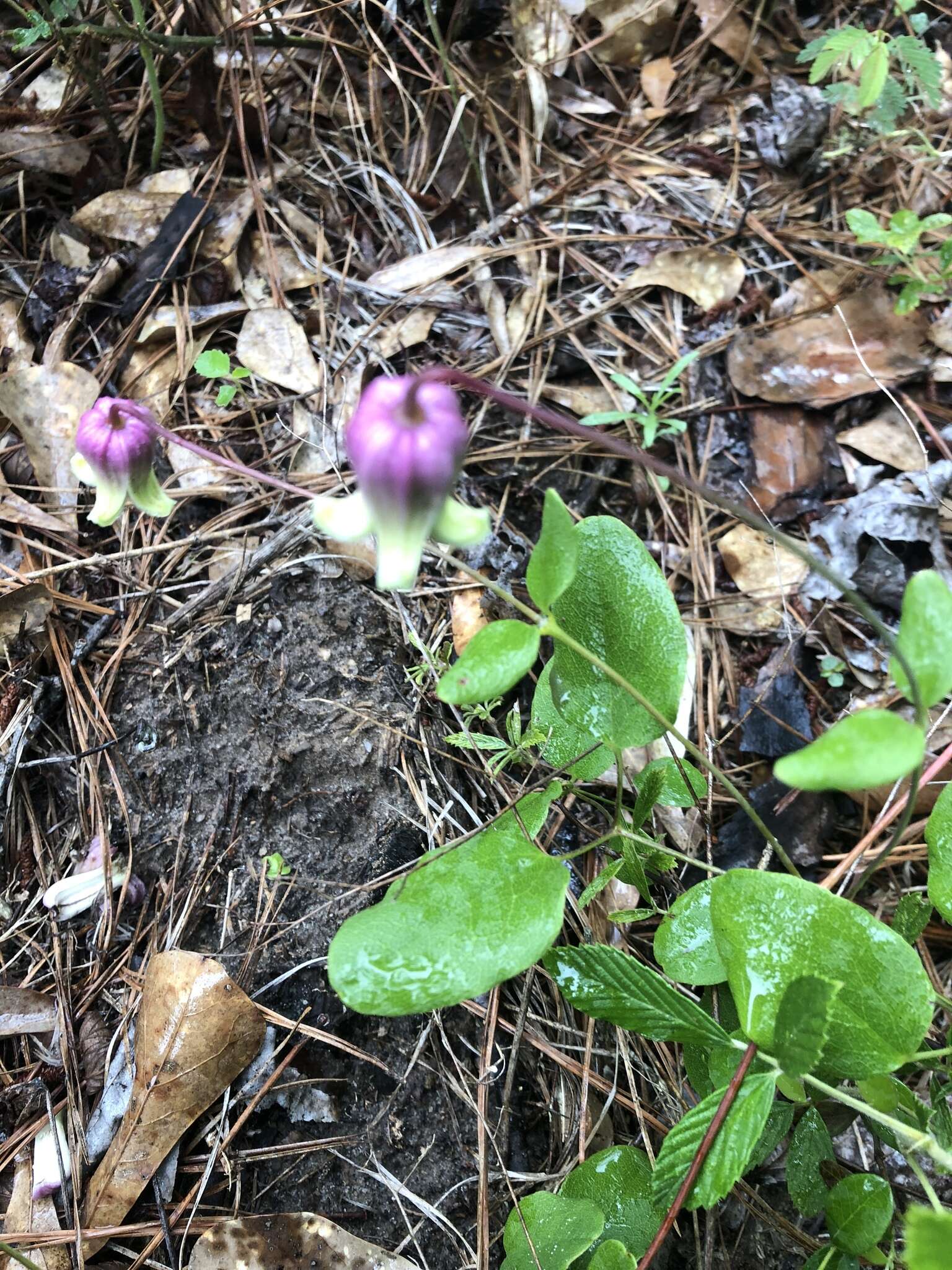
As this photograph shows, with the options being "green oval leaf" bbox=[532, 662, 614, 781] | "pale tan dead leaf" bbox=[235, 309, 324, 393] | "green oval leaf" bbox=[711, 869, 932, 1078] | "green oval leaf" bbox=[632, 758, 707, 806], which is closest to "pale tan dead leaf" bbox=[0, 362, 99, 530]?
"pale tan dead leaf" bbox=[235, 309, 324, 393]

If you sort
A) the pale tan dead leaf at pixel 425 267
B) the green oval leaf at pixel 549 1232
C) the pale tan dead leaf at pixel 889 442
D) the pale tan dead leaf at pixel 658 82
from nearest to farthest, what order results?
the green oval leaf at pixel 549 1232, the pale tan dead leaf at pixel 889 442, the pale tan dead leaf at pixel 425 267, the pale tan dead leaf at pixel 658 82

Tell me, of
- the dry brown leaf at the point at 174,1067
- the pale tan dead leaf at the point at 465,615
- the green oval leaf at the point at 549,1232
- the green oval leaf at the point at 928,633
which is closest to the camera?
the green oval leaf at the point at 928,633

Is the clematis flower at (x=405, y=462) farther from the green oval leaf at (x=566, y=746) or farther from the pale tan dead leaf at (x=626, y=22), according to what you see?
the pale tan dead leaf at (x=626, y=22)

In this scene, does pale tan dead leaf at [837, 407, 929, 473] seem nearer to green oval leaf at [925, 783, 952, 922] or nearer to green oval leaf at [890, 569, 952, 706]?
green oval leaf at [925, 783, 952, 922]

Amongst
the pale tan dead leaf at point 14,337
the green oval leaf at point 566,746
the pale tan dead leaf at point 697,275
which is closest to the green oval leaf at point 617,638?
the green oval leaf at point 566,746

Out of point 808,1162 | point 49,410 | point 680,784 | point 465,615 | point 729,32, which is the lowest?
point 808,1162

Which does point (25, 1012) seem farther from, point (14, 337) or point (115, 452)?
point (14, 337)

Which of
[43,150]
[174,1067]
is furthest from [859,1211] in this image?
[43,150]
